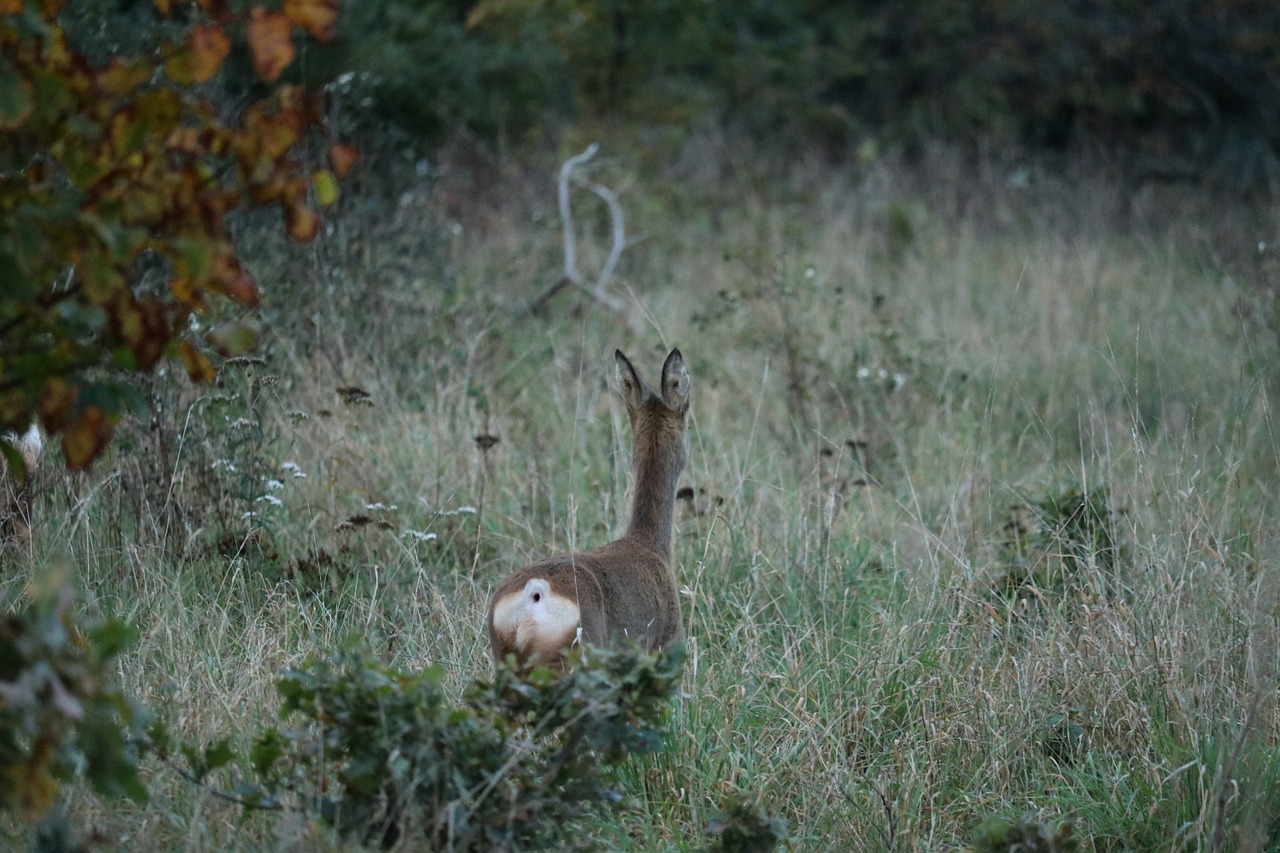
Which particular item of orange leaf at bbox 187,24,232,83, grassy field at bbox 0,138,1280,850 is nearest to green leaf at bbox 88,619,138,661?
grassy field at bbox 0,138,1280,850

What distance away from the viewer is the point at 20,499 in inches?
180

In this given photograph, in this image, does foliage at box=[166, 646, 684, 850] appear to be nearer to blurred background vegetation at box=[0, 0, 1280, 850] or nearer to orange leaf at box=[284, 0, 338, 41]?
blurred background vegetation at box=[0, 0, 1280, 850]

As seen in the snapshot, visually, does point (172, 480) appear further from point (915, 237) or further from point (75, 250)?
point (915, 237)

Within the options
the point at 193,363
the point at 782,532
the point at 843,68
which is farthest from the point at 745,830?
the point at 843,68

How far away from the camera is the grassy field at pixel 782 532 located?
3793mm

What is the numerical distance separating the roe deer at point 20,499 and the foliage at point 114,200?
2.07 metres

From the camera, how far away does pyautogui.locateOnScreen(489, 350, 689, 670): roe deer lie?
370 centimetres

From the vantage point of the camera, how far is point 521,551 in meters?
5.31

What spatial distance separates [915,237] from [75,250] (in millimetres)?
9306

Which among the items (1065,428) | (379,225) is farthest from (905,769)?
(379,225)

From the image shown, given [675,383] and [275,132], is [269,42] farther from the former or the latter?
[675,383]

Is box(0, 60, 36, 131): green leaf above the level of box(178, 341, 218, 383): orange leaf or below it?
above

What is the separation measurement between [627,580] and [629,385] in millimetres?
806

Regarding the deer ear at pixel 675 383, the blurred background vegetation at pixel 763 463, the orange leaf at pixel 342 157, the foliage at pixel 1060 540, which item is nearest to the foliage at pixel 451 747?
the blurred background vegetation at pixel 763 463
